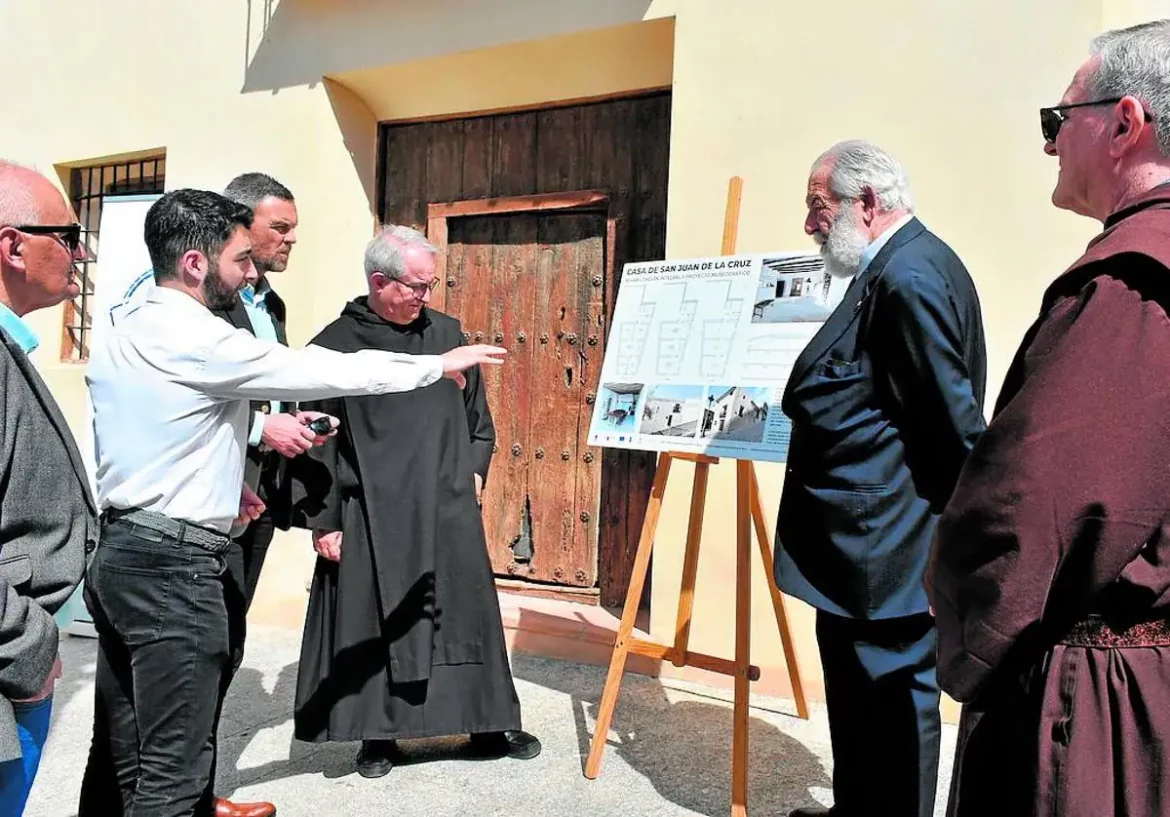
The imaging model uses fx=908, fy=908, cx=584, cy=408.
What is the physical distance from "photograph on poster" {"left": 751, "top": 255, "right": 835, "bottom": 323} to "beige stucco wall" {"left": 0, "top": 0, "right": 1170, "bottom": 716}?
929mm

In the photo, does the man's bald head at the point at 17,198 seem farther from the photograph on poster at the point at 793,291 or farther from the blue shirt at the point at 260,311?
the photograph on poster at the point at 793,291

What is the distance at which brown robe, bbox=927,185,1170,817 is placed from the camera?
117 cm

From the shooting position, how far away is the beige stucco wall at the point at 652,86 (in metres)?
3.71

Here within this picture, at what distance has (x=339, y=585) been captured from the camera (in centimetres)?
344

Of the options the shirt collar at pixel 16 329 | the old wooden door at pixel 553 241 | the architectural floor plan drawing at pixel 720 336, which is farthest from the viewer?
the old wooden door at pixel 553 241

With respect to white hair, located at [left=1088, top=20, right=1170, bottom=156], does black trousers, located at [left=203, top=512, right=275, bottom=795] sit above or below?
below

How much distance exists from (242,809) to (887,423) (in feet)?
7.93

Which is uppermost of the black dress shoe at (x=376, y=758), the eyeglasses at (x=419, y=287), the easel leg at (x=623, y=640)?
the eyeglasses at (x=419, y=287)

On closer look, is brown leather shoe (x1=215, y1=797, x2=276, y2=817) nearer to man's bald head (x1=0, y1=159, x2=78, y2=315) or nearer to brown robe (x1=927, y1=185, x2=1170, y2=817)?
man's bald head (x1=0, y1=159, x2=78, y2=315)

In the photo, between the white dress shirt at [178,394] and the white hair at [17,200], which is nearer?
the white hair at [17,200]

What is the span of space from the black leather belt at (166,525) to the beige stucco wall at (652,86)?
2461 millimetres

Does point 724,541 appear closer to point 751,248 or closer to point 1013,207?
point 751,248

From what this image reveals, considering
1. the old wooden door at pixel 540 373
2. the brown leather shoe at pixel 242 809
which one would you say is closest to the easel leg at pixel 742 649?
the brown leather shoe at pixel 242 809

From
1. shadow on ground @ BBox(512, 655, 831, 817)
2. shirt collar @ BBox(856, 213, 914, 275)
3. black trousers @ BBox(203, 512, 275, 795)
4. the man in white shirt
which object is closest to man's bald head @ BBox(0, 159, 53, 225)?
the man in white shirt
